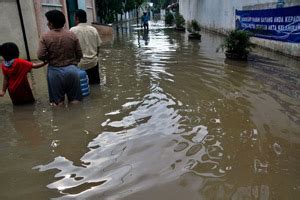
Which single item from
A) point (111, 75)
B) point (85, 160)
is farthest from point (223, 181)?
point (111, 75)

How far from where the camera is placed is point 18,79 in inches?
229

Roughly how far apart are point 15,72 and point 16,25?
5872 millimetres

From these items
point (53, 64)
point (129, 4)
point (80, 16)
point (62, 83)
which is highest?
point (129, 4)

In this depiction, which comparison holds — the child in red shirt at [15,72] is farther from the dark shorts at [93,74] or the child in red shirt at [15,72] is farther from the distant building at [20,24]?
the distant building at [20,24]

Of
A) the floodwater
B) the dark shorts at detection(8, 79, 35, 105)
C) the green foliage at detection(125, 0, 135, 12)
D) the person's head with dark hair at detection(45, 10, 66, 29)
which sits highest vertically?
the green foliage at detection(125, 0, 135, 12)

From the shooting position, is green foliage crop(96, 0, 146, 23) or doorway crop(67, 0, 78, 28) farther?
green foliage crop(96, 0, 146, 23)

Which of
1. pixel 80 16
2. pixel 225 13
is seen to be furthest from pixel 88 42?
pixel 225 13

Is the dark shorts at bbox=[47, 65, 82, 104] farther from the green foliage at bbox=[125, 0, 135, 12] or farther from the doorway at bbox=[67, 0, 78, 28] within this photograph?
the green foliage at bbox=[125, 0, 135, 12]

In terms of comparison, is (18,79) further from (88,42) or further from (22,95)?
(88,42)

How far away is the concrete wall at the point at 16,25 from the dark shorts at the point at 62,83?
20.1 feet

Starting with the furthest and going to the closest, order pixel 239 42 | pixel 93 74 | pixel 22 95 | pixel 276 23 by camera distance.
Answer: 1. pixel 276 23
2. pixel 239 42
3. pixel 93 74
4. pixel 22 95

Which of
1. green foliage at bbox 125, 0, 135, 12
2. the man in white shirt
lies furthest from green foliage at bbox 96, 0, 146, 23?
the man in white shirt

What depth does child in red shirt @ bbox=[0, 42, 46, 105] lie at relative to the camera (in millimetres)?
5637

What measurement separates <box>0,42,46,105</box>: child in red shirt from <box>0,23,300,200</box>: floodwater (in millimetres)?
286
